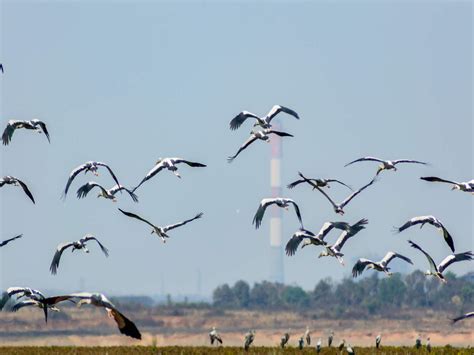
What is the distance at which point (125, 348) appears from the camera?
6362 centimetres

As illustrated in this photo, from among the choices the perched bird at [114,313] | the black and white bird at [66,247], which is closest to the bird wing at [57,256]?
the black and white bird at [66,247]

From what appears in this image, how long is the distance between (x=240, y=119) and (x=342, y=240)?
20.0ft

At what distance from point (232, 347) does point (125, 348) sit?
4316 mm

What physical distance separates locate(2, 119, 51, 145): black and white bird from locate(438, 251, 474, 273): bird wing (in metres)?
15.0

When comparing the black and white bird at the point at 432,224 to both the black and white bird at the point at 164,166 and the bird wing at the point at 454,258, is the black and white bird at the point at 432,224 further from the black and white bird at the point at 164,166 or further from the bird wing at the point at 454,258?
the black and white bird at the point at 164,166

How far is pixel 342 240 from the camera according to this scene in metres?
60.5

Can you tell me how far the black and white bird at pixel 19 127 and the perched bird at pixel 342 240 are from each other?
11251 mm

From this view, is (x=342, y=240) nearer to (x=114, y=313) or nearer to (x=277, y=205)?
(x=277, y=205)

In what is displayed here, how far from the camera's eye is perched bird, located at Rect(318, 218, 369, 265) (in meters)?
57.8

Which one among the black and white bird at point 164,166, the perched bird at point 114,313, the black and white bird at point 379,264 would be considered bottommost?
the perched bird at point 114,313

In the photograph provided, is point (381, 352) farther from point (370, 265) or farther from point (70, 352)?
point (70, 352)

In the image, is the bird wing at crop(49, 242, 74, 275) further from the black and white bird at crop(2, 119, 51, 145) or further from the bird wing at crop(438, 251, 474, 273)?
the bird wing at crop(438, 251, 474, 273)

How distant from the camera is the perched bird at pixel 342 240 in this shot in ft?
190

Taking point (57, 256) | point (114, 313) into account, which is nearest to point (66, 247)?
point (57, 256)
